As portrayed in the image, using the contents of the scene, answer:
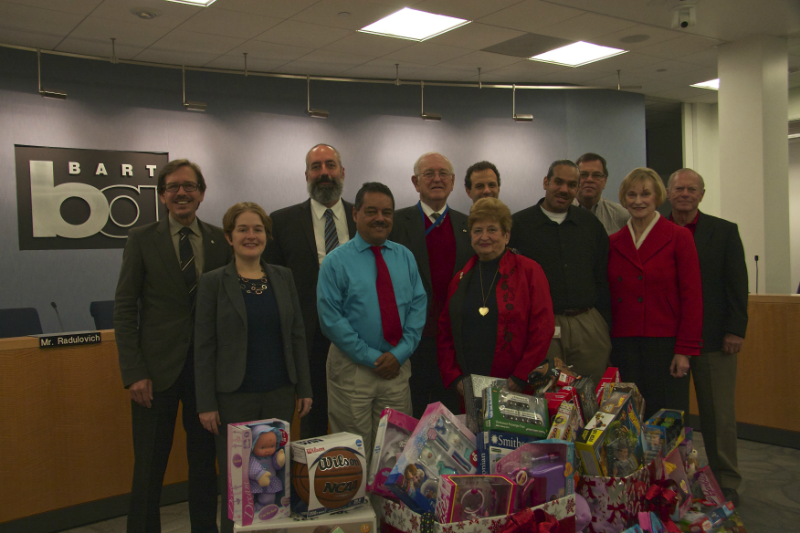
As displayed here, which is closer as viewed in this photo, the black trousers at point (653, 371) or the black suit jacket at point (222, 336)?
the black suit jacket at point (222, 336)

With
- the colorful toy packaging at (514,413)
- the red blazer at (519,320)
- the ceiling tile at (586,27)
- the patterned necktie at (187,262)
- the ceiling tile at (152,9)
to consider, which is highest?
the ceiling tile at (586,27)

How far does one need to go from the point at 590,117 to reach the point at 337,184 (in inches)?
233

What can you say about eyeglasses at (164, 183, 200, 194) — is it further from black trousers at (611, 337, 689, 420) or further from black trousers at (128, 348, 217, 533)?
black trousers at (611, 337, 689, 420)

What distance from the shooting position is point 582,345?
2.75 meters

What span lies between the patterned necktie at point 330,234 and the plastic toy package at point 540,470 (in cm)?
180

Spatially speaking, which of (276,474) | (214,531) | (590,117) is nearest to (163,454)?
(214,531)

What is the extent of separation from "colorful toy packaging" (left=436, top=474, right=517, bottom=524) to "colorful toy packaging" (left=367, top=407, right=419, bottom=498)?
195 millimetres

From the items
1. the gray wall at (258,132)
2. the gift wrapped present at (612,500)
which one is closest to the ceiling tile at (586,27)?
the gray wall at (258,132)

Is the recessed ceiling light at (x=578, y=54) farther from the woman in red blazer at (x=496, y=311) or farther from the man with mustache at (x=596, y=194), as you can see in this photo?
the woman in red blazer at (x=496, y=311)

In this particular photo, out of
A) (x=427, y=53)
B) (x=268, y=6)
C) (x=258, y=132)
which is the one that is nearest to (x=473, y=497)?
(x=268, y=6)

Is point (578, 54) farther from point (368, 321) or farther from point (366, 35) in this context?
point (368, 321)

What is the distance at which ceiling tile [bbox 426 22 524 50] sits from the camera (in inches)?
227

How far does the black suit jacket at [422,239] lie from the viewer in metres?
3.00

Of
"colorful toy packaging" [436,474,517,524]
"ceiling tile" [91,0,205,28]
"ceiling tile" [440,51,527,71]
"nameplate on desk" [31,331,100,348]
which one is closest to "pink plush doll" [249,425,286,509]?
"colorful toy packaging" [436,474,517,524]
